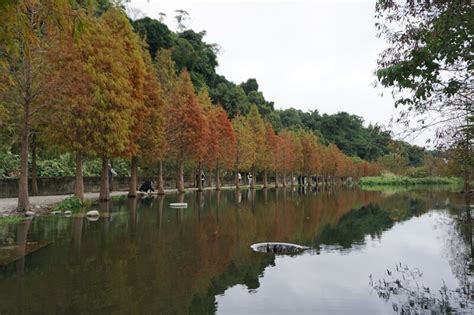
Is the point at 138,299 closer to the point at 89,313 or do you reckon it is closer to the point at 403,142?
the point at 89,313

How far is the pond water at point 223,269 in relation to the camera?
268 inches

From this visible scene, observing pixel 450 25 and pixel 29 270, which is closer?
pixel 450 25

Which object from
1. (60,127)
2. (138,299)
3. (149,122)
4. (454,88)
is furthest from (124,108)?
(454,88)

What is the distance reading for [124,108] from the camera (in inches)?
948

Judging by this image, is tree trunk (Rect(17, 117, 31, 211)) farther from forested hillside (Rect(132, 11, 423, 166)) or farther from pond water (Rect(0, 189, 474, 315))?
forested hillside (Rect(132, 11, 423, 166))

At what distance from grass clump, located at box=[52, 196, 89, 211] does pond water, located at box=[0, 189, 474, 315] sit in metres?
4.12

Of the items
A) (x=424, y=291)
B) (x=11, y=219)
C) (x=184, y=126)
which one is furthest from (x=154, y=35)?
(x=424, y=291)

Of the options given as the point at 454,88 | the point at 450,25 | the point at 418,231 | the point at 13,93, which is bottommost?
the point at 418,231

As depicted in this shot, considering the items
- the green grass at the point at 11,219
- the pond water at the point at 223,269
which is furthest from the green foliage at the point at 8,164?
the pond water at the point at 223,269

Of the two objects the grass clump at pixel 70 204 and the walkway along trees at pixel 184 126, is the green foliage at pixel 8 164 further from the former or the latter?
the walkway along trees at pixel 184 126

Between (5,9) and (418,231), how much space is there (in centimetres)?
1636

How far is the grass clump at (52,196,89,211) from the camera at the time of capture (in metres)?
20.4

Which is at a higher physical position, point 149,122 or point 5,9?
point 149,122

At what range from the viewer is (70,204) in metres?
21.2
